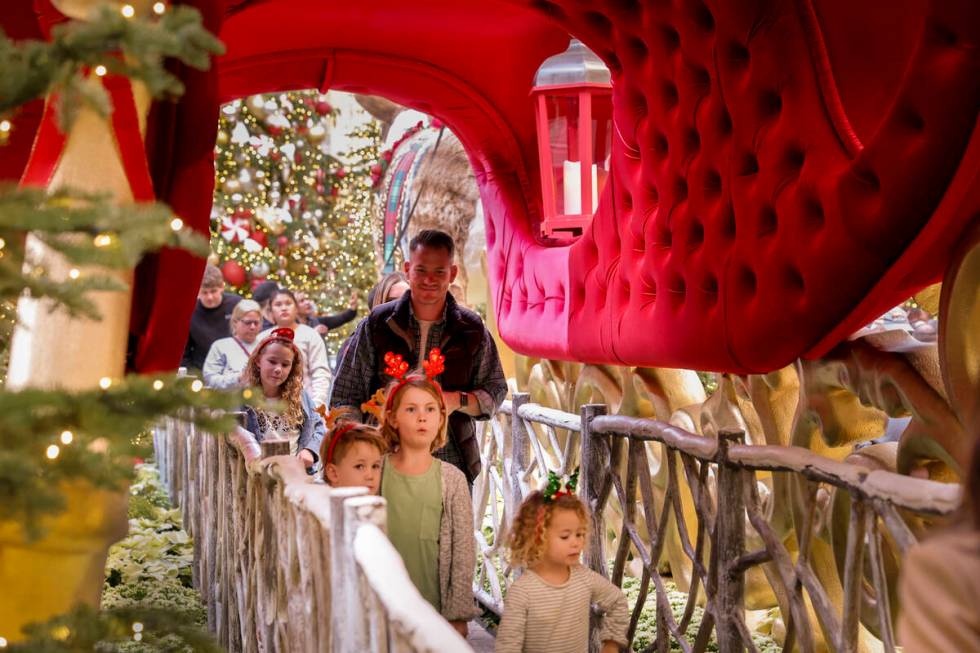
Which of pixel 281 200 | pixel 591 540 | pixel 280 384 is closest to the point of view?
pixel 591 540

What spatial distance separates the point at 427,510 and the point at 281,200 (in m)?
8.51

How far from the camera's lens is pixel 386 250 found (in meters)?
12.9

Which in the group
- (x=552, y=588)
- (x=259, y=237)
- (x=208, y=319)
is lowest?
(x=552, y=588)

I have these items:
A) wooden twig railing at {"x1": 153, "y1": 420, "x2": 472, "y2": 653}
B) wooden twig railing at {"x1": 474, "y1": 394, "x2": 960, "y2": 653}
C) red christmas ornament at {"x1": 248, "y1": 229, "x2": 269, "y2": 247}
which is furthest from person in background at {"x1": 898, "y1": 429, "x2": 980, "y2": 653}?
red christmas ornament at {"x1": 248, "y1": 229, "x2": 269, "y2": 247}

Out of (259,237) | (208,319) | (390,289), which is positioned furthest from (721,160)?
(259,237)

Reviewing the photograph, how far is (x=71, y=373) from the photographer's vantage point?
2.85 metres

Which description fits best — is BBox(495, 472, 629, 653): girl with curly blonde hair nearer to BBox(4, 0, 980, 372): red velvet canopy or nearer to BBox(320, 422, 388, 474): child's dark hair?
BBox(320, 422, 388, 474): child's dark hair

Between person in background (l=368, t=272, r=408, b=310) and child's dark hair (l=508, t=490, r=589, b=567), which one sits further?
person in background (l=368, t=272, r=408, b=310)

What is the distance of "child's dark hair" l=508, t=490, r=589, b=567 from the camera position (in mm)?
→ 2977

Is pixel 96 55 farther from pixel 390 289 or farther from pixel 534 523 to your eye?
pixel 390 289

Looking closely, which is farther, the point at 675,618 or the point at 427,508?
the point at 675,618

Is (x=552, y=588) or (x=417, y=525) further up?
(x=417, y=525)

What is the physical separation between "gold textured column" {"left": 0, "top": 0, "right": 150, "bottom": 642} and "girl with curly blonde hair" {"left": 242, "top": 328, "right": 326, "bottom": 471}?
216 centimetres

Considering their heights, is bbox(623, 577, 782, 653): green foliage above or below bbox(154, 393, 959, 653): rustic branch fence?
below
